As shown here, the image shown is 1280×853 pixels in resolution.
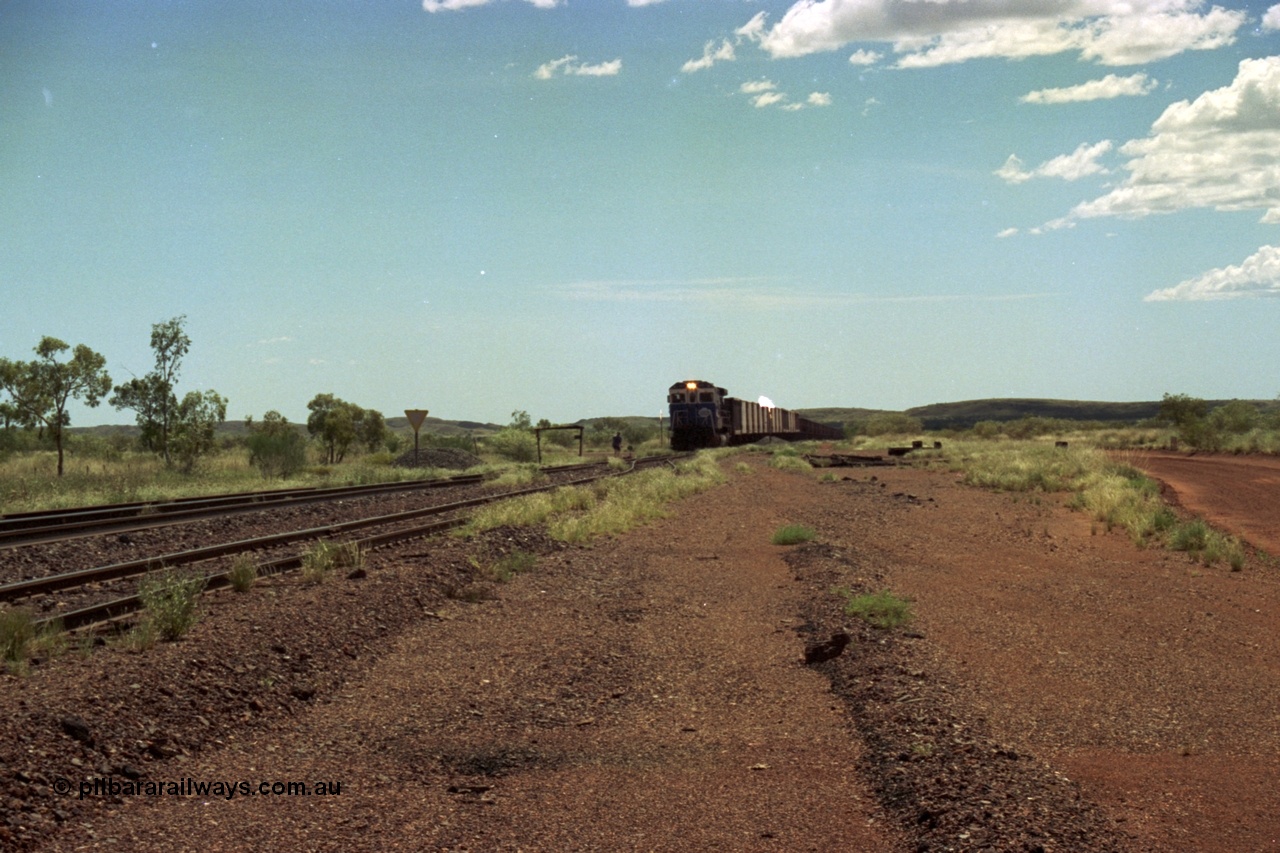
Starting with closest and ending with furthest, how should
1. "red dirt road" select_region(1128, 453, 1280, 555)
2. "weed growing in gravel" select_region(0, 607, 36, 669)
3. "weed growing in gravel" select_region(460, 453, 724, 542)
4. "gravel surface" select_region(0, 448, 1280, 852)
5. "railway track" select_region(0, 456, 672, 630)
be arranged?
"gravel surface" select_region(0, 448, 1280, 852) → "weed growing in gravel" select_region(0, 607, 36, 669) → "railway track" select_region(0, 456, 672, 630) → "weed growing in gravel" select_region(460, 453, 724, 542) → "red dirt road" select_region(1128, 453, 1280, 555)

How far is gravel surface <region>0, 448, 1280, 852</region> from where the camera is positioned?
5953 mm

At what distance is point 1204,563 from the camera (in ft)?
59.3

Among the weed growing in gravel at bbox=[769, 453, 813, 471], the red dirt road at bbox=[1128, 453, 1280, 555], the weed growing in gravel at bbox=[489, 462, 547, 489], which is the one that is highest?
the weed growing in gravel at bbox=[489, 462, 547, 489]

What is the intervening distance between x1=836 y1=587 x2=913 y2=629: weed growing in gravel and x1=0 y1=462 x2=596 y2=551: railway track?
1271 centimetres

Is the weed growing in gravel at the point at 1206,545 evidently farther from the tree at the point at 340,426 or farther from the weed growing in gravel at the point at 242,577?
the tree at the point at 340,426

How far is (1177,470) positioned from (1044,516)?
854 inches

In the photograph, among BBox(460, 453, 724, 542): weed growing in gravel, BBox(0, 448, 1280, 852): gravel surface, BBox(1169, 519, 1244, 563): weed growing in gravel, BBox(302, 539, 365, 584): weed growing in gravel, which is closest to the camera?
BBox(0, 448, 1280, 852): gravel surface

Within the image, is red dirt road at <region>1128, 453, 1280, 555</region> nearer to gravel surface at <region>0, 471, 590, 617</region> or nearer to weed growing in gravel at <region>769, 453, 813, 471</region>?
weed growing in gravel at <region>769, 453, 813, 471</region>

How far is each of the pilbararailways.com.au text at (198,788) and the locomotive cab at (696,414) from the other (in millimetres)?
49292

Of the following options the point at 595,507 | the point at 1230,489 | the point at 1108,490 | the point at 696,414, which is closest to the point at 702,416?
the point at 696,414

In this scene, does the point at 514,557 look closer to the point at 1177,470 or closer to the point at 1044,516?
the point at 1044,516

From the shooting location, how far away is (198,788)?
6.63m

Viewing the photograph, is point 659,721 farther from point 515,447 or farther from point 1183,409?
point 1183,409

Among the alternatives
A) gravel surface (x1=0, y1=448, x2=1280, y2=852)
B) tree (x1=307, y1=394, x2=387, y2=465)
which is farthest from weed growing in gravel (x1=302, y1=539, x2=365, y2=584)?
tree (x1=307, y1=394, x2=387, y2=465)
